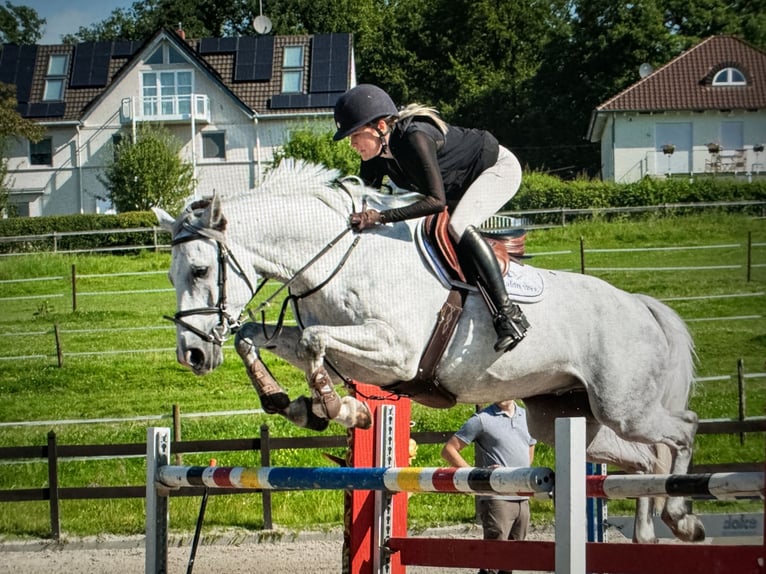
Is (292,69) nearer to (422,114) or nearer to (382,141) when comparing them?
(382,141)

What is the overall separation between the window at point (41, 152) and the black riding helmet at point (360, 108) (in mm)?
4739

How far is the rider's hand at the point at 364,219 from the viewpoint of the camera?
3.39 meters

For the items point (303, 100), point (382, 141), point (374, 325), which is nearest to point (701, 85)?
point (303, 100)

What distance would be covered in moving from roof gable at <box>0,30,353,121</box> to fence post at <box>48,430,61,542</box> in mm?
2535

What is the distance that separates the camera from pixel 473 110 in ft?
20.1

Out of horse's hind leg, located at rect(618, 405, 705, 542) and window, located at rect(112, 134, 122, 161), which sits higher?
window, located at rect(112, 134, 122, 161)

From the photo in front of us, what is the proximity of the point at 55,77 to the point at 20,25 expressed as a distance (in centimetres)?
91

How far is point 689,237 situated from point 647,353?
144 inches

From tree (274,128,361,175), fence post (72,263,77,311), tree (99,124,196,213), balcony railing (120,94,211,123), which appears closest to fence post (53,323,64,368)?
fence post (72,263,77,311)

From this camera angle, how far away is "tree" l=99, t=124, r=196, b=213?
7668 mm

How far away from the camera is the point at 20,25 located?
8.95m

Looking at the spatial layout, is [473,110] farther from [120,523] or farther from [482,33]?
[120,523]

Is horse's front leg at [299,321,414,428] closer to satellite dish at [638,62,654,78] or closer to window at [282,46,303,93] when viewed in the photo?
satellite dish at [638,62,654,78]

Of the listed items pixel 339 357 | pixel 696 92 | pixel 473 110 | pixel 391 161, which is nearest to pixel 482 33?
pixel 473 110
